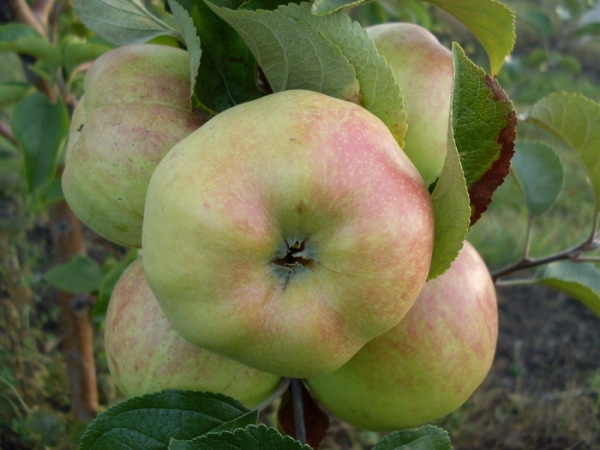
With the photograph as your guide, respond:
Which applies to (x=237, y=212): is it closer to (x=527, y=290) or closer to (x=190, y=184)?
(x=190, y=184)

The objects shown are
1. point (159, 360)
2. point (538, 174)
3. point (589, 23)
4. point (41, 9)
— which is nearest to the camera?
point (159, 360)

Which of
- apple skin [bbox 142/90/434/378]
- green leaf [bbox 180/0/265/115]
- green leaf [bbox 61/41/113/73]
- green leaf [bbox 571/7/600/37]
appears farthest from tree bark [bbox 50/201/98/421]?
green leaf [bbox 571/7/600/37]

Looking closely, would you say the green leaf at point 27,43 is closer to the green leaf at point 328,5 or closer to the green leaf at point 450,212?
the green leaf at point 328,5

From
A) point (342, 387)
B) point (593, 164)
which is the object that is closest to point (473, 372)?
point (342, 387)

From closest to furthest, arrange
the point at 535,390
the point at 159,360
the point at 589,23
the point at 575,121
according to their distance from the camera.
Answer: the point at 159,360 < the point at 575,121 < the point at 535,390 < the point at 589,23

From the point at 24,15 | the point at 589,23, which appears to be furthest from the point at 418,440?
the point at 589,23

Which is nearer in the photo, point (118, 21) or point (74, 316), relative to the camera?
point (118, 21)

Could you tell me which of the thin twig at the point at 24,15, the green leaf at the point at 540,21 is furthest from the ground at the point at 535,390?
the thin twig at the point at 24,15

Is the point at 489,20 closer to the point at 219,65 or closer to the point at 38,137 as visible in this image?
the point at 219,65
